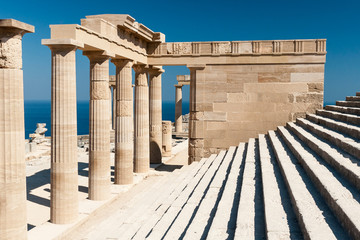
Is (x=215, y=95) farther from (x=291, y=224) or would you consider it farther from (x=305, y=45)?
(x=291, y=224)

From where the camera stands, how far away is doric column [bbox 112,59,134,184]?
705 inches

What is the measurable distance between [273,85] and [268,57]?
1492 millimetres

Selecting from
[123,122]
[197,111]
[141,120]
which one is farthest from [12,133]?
[197,111]

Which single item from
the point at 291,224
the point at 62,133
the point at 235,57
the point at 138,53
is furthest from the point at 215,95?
the point at 291,224

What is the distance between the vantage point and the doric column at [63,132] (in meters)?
12.2

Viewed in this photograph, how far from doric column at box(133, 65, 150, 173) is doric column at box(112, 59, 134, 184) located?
1818mm

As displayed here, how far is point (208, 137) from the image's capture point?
19625mm

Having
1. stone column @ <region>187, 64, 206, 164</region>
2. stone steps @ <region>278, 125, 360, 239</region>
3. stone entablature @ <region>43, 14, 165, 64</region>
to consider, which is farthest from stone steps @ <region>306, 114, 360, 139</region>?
stone entablature @ <region>43, 14, 165, 64</region>

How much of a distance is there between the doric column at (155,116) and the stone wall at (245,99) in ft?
13.6

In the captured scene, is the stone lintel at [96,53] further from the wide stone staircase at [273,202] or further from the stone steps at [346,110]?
the stone steps at [346,110]

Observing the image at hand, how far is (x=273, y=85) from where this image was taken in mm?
18859

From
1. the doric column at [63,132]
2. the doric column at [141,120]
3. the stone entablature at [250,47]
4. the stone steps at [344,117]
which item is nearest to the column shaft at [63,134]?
the doric column at [63,132]

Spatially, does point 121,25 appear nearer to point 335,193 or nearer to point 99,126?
point 99,126

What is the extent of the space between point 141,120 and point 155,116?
3.41 meters
